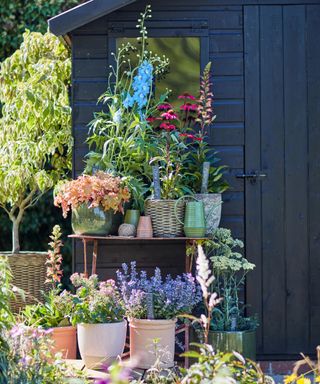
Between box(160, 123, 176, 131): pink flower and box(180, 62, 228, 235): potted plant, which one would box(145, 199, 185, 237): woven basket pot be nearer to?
box(180, 62, 228, 235): potted plant

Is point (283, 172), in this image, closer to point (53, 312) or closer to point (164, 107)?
point (164, 107)

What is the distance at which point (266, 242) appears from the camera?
18.2 ft

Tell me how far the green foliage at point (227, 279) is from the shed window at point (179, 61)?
108cm

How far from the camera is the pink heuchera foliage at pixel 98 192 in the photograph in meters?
4.94

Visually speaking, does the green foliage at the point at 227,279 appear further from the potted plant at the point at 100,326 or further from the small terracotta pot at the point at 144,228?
the potted plant at the point at 100,326

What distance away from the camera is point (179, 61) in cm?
557

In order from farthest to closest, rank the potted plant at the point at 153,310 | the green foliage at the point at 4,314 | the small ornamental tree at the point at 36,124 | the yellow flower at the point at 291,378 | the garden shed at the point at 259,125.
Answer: the small ornamental tree at the point at 36,124 → the garden shed at the point at 259,125 → the potted plant at the point at 153,310 → the green foliage at the point at 4,314 → the yellow flower at the point at 291,378

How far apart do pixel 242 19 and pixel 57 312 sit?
2.39 m

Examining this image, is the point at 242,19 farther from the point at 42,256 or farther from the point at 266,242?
the point at 42,256

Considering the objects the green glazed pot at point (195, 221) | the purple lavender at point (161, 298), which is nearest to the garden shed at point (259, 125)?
the green glazed pot at point (195, 221)

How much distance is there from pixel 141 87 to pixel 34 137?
1089 millimetres

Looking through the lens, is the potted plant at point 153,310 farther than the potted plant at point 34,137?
No

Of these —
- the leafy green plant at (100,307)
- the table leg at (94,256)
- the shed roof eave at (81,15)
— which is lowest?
the leafy green plant at (100,307)

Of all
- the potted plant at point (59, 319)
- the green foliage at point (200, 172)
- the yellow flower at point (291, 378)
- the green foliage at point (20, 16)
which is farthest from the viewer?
the green foliage at point (20, 16)
